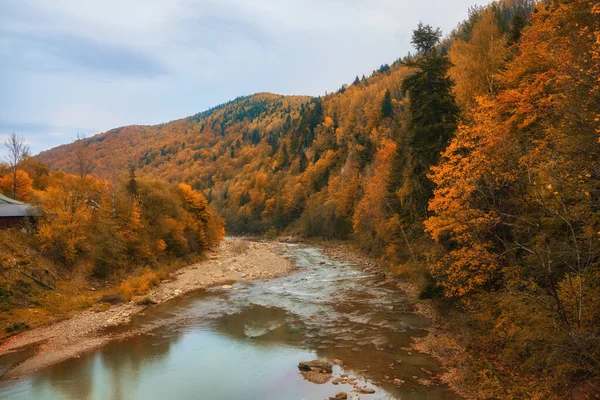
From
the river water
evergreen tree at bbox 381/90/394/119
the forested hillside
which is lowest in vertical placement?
the river water

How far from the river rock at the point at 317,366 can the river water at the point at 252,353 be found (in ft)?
0.94

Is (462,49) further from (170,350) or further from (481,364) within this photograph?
(170,350)

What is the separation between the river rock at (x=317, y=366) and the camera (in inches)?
571

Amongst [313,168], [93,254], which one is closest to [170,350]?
[93,254]

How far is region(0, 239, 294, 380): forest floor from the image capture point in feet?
53.5

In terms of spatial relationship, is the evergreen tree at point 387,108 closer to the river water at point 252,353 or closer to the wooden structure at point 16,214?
the river water at point 252,353

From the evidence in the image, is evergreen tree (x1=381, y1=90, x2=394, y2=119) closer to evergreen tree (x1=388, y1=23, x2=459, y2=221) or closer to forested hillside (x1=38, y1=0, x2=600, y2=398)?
forested hillside (x1=38, y1=0, x2=600, y2=398)

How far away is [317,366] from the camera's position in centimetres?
1474

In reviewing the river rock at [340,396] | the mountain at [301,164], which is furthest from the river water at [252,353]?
the mountain at [301,164]

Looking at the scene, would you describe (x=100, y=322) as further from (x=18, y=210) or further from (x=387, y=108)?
(x=387, y=108)

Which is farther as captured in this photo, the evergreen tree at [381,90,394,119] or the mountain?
the evergreen tree at [381,90,394,119]

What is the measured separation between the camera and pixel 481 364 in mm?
13242

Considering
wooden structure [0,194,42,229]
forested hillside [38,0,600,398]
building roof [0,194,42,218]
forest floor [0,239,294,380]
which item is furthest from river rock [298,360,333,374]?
building roof [0,194,42,218]

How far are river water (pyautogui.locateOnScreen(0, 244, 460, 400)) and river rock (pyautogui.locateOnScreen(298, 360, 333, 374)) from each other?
0.29 meters
